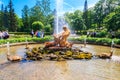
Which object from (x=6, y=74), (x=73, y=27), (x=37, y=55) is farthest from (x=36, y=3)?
(x=6, y=74)

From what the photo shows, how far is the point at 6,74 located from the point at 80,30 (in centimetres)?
5003

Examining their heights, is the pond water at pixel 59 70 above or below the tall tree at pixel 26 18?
below

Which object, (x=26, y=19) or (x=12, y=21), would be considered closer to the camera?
(x=12, y=21)

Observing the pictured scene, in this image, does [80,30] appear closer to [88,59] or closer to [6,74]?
[88,59]

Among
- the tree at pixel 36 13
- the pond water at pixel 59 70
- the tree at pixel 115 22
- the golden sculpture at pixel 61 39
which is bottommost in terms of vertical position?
the pond water at pixel 59 70

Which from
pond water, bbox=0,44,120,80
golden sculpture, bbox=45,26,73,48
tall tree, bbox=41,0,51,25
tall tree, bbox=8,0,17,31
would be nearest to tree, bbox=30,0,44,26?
tall tree, bbox=41,0,51,25

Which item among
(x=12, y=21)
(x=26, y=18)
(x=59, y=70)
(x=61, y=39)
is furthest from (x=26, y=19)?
(x=59, y=70)

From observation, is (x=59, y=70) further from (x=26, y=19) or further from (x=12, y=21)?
(x=26, y=19)

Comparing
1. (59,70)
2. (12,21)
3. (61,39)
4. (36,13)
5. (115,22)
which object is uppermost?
(36,13)

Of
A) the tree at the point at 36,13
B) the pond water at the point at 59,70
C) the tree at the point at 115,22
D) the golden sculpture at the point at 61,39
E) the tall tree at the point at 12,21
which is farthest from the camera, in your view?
the tall tree at the point at 12,21

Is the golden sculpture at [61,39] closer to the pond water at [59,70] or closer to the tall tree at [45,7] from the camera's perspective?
the pond water at [59,70]

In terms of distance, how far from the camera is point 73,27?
60125 millimetres

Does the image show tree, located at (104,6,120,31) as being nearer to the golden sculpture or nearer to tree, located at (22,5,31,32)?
the golden sculpture

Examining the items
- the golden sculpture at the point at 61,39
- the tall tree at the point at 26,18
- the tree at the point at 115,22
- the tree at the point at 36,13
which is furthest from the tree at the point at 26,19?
the golden sculpture at the point at 61,39
